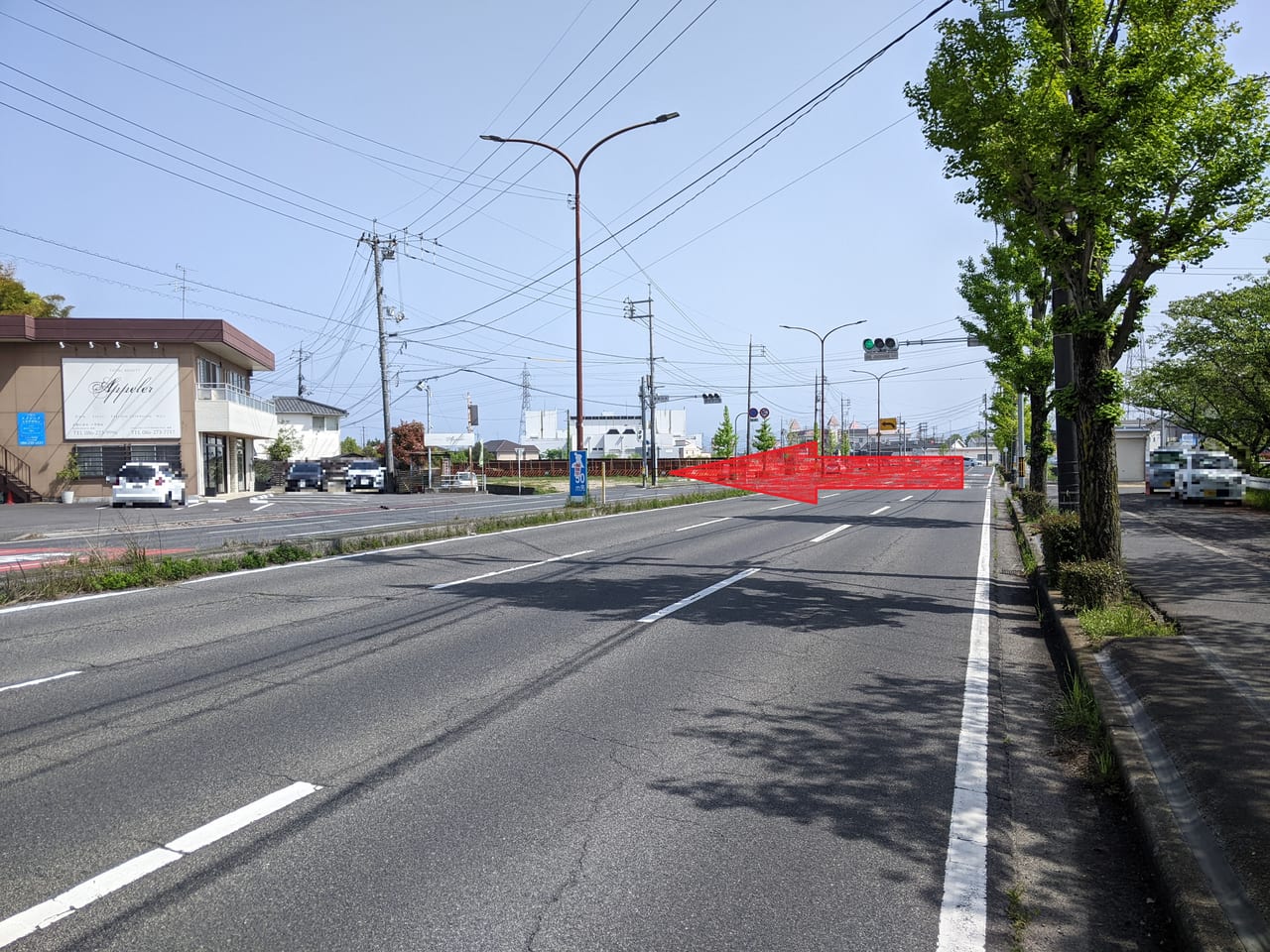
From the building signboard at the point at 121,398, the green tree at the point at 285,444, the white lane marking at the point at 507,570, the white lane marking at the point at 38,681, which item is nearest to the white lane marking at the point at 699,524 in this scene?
the white lane marking at the point at 507,570

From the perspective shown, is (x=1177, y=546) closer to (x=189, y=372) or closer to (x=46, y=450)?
(x=189, y=372)

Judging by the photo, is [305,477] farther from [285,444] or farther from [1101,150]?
[1101,150]

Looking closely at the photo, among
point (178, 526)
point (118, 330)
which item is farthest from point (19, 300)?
point (178, 526)

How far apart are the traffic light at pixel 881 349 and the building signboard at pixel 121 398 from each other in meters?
30.4

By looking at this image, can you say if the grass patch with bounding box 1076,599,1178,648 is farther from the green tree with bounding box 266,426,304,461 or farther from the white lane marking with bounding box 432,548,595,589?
the green tree with bounding box 266,426,304,461

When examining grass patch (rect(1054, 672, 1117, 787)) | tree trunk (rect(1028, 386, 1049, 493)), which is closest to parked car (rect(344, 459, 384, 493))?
tree trunk (rect(1028, 386, 1049, 493))

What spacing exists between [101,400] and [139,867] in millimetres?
40718

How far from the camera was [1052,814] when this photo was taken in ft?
14.4

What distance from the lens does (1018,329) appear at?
90.6ft

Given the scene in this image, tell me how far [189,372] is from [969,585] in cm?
3734

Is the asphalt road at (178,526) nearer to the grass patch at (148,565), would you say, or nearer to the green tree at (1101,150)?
the grass patch at (148,565)

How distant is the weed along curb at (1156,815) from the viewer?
122 inches

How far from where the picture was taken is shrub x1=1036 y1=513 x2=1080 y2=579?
1038 cm

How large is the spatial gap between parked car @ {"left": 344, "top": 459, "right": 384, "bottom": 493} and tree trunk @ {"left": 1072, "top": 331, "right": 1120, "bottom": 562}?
44.2 m
